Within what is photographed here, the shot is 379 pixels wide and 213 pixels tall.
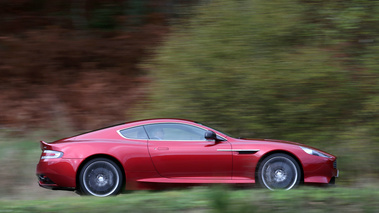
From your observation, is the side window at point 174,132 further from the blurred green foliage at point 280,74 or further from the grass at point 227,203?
the blurred green foliage at point 280,74

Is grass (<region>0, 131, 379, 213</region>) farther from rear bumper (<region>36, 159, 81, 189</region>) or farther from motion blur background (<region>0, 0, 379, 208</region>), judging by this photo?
motion blur background (<region>0, 0, 379, 208</region>)

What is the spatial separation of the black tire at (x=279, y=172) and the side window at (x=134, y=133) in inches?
77.3

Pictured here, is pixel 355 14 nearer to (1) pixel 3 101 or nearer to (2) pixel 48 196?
(2) pixel 48 196

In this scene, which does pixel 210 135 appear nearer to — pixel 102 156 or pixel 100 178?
pixel 102 156

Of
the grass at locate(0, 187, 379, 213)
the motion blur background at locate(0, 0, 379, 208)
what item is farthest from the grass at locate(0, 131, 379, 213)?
the motion blur background at locate(0, 0, 379, 208)

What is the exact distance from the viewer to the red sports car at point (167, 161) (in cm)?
790

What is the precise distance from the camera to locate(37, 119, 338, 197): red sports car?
311 inches

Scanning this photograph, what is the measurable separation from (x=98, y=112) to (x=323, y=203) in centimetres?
1176

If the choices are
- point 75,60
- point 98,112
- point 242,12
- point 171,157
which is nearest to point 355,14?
point 242,12

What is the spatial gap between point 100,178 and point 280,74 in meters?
4.68

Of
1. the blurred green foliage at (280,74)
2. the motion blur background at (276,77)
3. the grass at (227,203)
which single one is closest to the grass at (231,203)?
the grass at (227,203)

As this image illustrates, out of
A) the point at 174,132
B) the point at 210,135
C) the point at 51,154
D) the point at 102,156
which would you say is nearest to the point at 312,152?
the point at 210,135

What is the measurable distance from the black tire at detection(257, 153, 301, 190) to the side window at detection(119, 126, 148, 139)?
6.44 feet

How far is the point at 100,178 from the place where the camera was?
7.93 m
